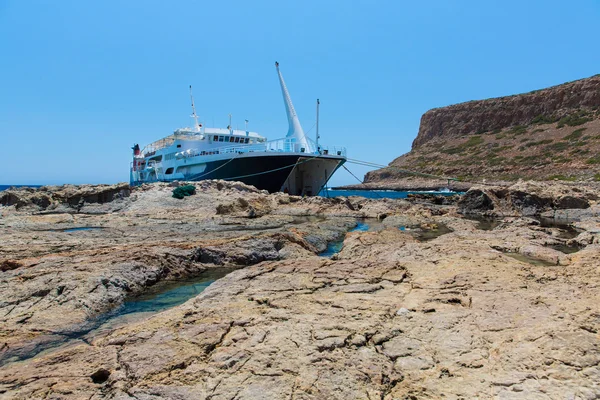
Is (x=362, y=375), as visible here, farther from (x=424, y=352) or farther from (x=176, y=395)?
(x=176, y=395)

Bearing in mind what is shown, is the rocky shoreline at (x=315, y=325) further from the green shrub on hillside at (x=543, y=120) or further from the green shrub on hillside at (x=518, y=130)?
the green shrub on hillside at (x=543, y=120)

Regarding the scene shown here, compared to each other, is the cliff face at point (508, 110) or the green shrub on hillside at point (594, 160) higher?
the cliff face at point (508, 110)

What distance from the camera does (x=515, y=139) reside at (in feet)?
219

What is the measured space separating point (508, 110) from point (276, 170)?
211ft

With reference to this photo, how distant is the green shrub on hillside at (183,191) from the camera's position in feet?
74.6

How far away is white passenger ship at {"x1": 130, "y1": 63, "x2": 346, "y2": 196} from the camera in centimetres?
2673

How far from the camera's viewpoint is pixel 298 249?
31.8 feet

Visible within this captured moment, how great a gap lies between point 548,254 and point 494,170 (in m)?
56.3

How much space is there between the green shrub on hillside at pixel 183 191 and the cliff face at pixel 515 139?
27.0 m

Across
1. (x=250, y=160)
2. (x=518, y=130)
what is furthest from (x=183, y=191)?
(x=518, y=130)

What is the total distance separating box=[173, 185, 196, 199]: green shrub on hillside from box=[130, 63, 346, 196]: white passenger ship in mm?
4630

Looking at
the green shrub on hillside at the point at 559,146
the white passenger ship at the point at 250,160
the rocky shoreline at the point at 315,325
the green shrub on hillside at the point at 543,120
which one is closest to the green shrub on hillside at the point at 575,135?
the green shrub on hillside at the point at 559,146

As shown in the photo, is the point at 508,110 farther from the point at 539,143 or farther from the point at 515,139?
the point at 539,143

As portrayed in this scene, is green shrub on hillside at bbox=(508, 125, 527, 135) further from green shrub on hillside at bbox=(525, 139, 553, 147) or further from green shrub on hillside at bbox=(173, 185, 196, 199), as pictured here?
green shrub on hillside at bbox=(173, 185, 196, 199)
